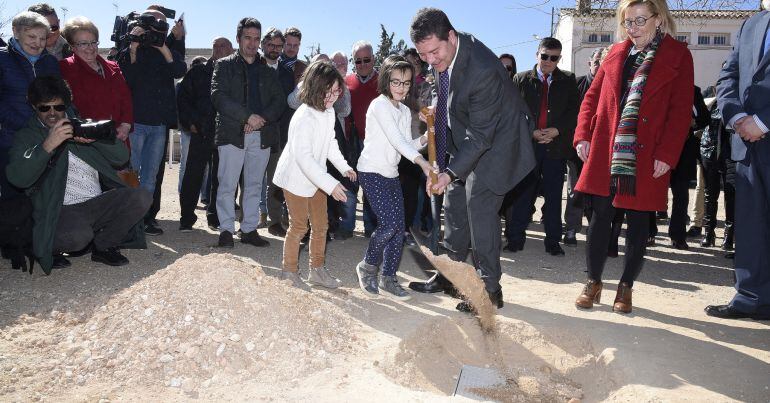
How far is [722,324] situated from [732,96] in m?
1.62

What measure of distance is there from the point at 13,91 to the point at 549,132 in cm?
506

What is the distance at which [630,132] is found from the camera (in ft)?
14.1

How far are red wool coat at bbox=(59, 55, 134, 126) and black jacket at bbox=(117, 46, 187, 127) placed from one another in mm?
306

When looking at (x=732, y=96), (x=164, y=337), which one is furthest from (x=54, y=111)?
(x=732, y=96)

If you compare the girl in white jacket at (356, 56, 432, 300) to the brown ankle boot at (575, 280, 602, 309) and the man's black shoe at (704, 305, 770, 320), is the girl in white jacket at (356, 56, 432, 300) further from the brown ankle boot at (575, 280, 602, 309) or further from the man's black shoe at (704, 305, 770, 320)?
the man's black shoe at (704, 305, 770, 320)

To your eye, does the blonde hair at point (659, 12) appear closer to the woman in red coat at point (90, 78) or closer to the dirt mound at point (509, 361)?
the dirt mound at point (509, 361)

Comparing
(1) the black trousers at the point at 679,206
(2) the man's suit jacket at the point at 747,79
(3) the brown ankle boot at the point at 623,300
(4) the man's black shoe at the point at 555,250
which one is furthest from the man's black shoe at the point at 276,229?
(2) the man's suit jacket at the point at 747,79

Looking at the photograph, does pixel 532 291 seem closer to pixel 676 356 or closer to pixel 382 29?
pixel 676 356

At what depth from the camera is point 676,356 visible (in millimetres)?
3727

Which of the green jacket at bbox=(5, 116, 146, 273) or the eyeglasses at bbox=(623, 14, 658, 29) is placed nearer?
the eyeglasses at bbox=(623, 14, 658, 29)

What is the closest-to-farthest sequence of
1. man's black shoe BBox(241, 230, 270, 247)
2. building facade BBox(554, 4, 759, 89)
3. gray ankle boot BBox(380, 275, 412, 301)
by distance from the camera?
1. gray ankle boot BBox(380, 275, 412, 301)
2. man's black shoe BBox(241, 230, 270, 247)
3. building facade BBox(554, 4, 759, 89)

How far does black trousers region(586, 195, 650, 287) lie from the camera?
14.9 feet

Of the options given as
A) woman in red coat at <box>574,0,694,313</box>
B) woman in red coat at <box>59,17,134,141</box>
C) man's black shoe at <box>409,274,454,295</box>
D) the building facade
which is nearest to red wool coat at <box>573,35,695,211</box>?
woman in red coat at <box>574,0,694,313</box>

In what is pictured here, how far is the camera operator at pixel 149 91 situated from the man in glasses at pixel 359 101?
1990mm
